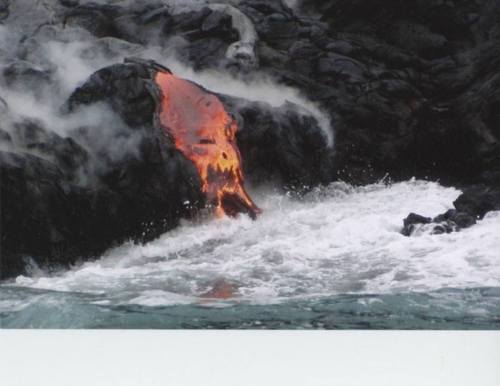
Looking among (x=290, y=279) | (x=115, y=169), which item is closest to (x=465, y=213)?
(x=290, y=279)

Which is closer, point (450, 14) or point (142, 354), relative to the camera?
point (142, 354)

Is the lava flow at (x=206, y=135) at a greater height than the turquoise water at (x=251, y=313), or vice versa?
the lava flow at (x=206, y=135)

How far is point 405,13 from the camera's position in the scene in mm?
2670

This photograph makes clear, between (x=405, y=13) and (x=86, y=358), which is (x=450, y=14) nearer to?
(x=405, y=13)

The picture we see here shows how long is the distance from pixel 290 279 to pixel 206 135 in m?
0.65

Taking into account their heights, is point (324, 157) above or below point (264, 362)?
above

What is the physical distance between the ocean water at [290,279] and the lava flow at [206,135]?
4.6 inches

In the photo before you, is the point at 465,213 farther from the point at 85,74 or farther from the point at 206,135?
the point at 85,74

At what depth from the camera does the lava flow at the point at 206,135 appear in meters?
2.62

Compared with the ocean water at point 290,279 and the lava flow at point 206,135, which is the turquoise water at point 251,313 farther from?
the lava flow at point 206,135


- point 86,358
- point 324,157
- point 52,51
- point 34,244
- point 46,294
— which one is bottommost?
point 86,358

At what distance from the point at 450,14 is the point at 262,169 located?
958 millimetres

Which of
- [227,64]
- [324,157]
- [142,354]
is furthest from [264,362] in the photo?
[227,64]

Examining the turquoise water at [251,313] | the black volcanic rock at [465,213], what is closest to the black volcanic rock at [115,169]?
the turquoise water at [251,313]
